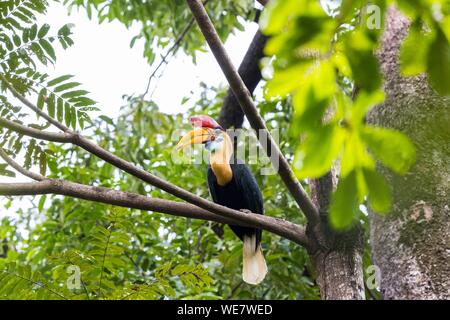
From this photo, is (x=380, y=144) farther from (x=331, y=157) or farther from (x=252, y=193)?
(x=252, y=193)

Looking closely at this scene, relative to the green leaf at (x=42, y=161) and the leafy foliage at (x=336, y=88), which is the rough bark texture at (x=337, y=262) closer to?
the green leaf at (x=42, y=161)

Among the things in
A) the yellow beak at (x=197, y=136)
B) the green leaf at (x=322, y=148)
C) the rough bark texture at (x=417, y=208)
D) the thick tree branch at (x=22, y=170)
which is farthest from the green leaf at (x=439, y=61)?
the yellow beak at (x=197, y=136)

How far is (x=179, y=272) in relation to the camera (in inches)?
119

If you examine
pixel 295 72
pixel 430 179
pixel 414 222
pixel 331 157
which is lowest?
pixel 331 157

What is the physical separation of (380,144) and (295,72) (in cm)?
15

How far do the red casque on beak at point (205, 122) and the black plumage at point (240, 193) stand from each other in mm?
291

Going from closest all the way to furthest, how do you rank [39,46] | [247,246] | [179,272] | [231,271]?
[39,46] < [179,272] < [247,246] < [231,271]

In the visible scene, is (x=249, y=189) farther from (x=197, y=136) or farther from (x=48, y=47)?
(x=48, y=47)

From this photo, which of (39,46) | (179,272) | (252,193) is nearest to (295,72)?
(39,46)

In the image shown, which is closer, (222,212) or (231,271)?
(222,212)

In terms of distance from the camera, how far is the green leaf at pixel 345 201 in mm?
870

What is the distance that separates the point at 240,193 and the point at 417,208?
1.87 meters

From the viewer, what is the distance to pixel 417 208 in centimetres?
226

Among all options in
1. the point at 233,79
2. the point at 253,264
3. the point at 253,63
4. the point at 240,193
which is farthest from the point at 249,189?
the point at 233,79
